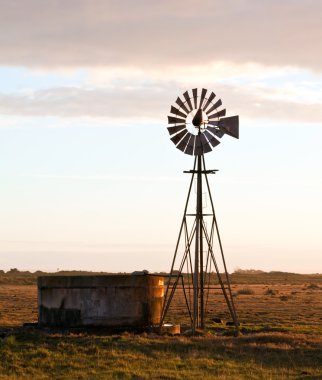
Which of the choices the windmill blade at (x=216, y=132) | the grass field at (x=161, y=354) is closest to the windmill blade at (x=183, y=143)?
the windmill blade at (x=216, y=132)

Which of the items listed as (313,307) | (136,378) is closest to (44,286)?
(136,378)

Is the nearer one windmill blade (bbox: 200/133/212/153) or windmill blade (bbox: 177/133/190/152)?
windmill blade (bbox: 200/133/212/153)

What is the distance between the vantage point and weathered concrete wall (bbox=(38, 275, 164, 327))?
3697 cm

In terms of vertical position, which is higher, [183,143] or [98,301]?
[183,143]

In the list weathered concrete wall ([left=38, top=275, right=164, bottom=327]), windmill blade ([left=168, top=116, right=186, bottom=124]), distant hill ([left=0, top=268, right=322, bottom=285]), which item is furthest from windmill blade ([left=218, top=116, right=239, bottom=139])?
distant hill ([left=0, top=268, right=322, bottom=285])

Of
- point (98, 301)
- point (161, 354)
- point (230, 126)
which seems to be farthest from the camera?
point (230, 126)

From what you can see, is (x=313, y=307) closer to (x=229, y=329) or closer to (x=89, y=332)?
(x=229, y=329)

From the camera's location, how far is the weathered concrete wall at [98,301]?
121 feet

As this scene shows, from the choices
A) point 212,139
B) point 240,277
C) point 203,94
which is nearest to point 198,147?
point 212,139

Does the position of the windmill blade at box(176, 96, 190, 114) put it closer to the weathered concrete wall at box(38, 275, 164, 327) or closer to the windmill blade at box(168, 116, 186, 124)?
the windmill blade at box(168, 116, 186, 124)

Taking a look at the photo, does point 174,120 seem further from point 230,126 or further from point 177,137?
point 230,126

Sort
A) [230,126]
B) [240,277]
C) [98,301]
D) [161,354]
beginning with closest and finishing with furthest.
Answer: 1. [161,354]
2. [98,301]
3. [230,126]
4. [240,277]

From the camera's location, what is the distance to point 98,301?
121 feet

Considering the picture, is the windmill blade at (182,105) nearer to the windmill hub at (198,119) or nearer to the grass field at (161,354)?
the windmill hub at (198,119)
